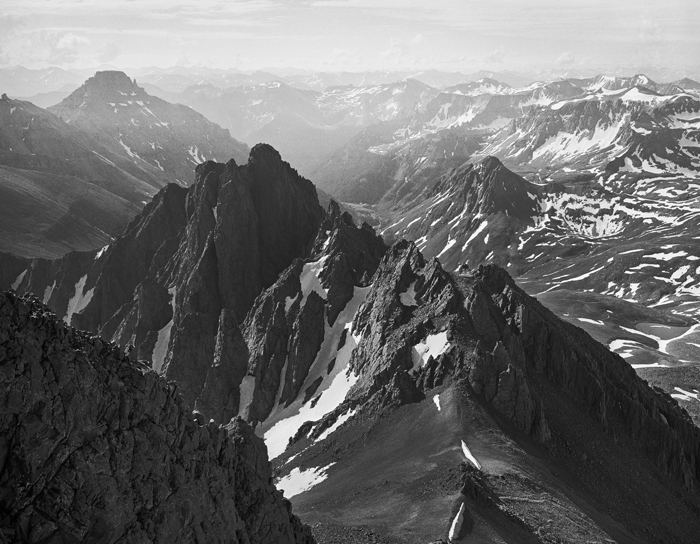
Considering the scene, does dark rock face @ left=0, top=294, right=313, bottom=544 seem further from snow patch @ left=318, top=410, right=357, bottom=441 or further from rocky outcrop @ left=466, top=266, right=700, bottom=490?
rocky outcrop @ left=466, top=266, right=700, bottom=490

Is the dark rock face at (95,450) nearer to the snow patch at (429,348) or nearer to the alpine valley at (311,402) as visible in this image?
the alpine valley at (311,402)

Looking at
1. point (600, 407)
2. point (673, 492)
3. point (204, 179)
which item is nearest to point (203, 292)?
point (204, 179)

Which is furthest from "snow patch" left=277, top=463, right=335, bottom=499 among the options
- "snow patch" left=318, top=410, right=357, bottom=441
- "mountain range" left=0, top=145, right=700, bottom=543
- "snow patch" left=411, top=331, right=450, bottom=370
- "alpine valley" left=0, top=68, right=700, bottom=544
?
"snow patch" left=411, top=331, right=450, bottom=370

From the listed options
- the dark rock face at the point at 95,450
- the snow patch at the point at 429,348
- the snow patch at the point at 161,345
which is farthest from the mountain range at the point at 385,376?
the dark rock face at the point at 95,450

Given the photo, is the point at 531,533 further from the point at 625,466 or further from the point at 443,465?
the point at 625,466

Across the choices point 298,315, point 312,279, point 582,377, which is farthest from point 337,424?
point 312,279
